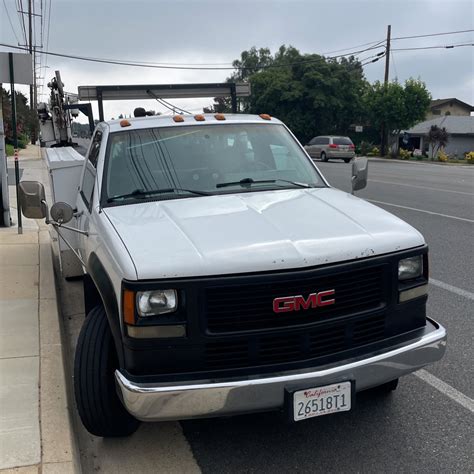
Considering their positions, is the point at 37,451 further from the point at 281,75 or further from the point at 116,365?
the point at 281,75

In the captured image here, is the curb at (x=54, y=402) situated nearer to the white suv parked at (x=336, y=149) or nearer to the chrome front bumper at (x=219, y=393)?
the chrome front bumper at (x=219, y=393)


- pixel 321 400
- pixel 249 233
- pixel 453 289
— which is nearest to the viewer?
pixel 321 400

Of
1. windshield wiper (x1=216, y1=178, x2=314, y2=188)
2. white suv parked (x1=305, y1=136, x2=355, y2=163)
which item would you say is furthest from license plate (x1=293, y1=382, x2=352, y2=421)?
white suv parked (x1=305, y1=136, x2=355, y2=163)

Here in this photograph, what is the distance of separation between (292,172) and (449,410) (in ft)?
6.75

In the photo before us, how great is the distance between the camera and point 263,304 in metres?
2.87

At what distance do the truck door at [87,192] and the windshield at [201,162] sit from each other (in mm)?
264

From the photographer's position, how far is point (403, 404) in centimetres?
381

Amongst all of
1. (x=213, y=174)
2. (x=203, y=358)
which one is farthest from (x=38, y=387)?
(x=213, y=174)

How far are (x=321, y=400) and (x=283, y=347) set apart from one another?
0.33m

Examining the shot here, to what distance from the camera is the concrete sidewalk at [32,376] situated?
3070mm

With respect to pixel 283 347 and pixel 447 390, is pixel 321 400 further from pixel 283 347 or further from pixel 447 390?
pixel 447 390

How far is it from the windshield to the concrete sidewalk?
136 centimetres

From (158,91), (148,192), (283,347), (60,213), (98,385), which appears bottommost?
(98,385)

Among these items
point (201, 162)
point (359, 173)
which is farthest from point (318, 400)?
point (359, 173)
